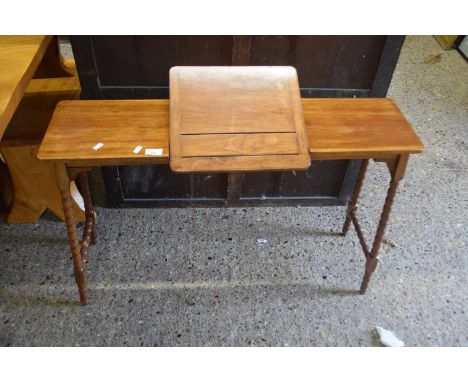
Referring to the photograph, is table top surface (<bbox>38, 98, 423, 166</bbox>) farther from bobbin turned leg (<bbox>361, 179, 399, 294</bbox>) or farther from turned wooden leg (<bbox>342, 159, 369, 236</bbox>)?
turned wooden leg (<bbox>342, 159, 369, 236</bbox>)

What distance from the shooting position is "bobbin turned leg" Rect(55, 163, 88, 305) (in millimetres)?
1490

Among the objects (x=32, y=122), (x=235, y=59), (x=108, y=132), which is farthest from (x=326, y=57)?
(x=32, y=122)

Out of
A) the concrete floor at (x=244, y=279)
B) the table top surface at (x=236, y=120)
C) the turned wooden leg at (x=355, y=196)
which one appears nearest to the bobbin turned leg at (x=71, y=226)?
the concrete floor at (x=244, y=279)

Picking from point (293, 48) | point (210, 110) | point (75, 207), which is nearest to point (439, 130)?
point (293, 48)

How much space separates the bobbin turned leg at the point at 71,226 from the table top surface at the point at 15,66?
9.1 inches

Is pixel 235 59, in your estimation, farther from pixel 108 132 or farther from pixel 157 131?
pixel 108 132

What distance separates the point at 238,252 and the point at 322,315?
523 mm

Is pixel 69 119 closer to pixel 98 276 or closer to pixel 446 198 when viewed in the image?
pixel 98 276

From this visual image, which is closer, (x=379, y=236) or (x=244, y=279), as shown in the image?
(x=379, y=236)

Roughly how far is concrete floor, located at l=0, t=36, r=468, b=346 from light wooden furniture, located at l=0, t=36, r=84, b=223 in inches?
5.7

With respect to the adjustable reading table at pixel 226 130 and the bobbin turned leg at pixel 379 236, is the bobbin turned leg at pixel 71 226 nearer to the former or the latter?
the adjustable reading table at pixel 226 130

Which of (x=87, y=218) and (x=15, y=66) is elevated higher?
(x=15, y=66)

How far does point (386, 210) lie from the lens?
1754mm

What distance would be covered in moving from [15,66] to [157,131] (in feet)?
2.00
